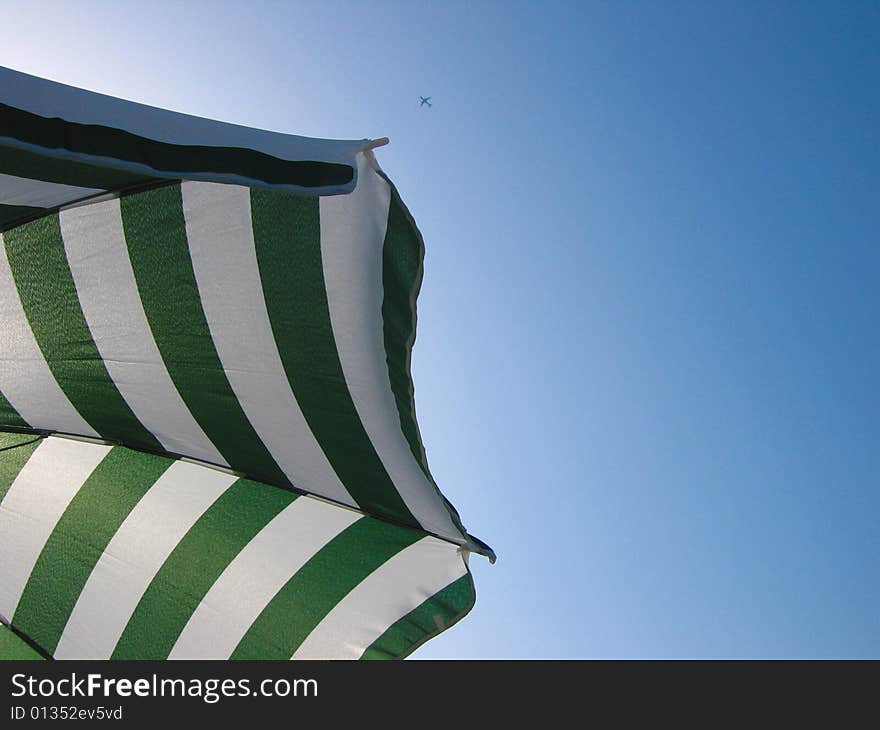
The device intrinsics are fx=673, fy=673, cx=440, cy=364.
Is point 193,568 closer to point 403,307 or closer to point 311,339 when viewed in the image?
point 311,339

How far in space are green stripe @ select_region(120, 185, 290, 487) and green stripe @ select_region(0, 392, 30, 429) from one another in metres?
0.60

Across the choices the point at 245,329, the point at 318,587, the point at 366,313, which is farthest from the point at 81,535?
the point at 366,313

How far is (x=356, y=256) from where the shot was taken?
5.02 feet

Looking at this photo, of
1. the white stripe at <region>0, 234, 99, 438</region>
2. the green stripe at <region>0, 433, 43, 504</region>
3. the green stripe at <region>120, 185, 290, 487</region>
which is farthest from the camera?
the green stripe at <region>0, 433, 43, 504</region>

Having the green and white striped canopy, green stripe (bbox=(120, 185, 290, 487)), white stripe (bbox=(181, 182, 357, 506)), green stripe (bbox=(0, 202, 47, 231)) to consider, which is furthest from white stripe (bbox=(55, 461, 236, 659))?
green stripe (bbox=(0, 202, 47, 231))

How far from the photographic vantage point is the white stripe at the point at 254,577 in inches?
72.7

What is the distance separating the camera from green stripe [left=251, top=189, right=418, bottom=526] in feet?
5.02

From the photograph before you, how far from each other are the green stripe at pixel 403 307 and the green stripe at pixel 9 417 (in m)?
1.21

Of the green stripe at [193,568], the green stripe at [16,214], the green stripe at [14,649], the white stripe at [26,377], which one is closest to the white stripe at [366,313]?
the green stripe at [193,568]

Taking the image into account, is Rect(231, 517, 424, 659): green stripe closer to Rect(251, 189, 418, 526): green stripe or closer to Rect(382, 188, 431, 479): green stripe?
Rect(251, 189, 418, 526): green stripe

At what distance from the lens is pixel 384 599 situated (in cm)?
182

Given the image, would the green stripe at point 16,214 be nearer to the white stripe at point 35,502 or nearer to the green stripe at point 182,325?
the green stripe at point 182,325
